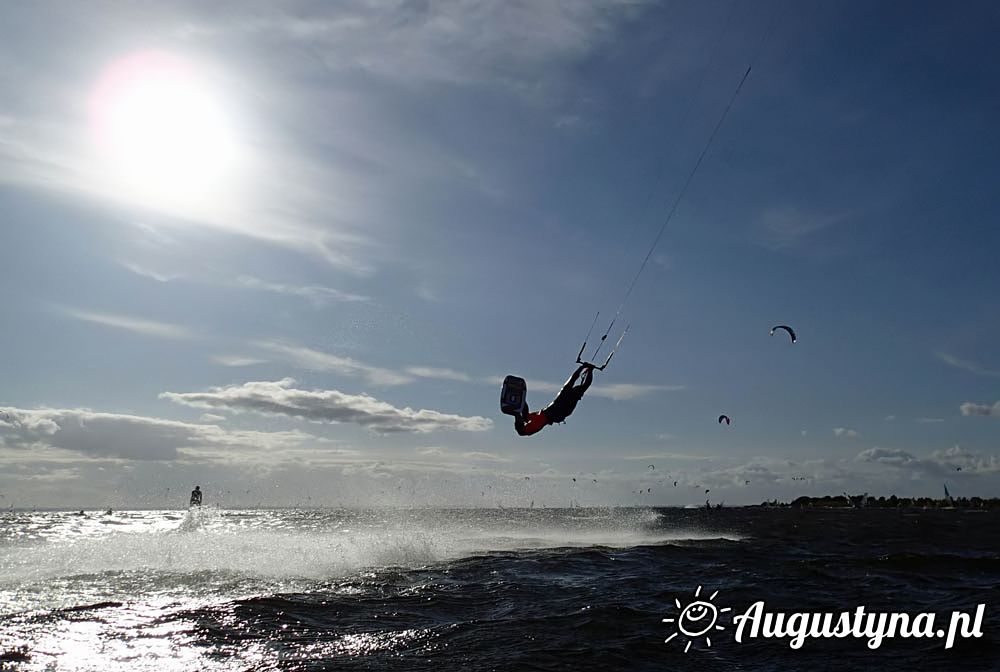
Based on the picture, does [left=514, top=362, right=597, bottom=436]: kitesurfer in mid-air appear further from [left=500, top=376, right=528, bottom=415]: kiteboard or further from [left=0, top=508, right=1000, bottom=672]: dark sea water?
[left=0, top=508, right=1000, bottom=672]: dark sea water

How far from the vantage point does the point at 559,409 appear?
61.4 feet

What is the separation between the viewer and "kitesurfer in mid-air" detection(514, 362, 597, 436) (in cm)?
1858

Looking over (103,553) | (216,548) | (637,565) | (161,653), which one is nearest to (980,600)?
(637,565)

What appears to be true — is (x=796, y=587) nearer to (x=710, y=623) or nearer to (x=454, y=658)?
(x=710, y=623)

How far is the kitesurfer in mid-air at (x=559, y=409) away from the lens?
18578mm
